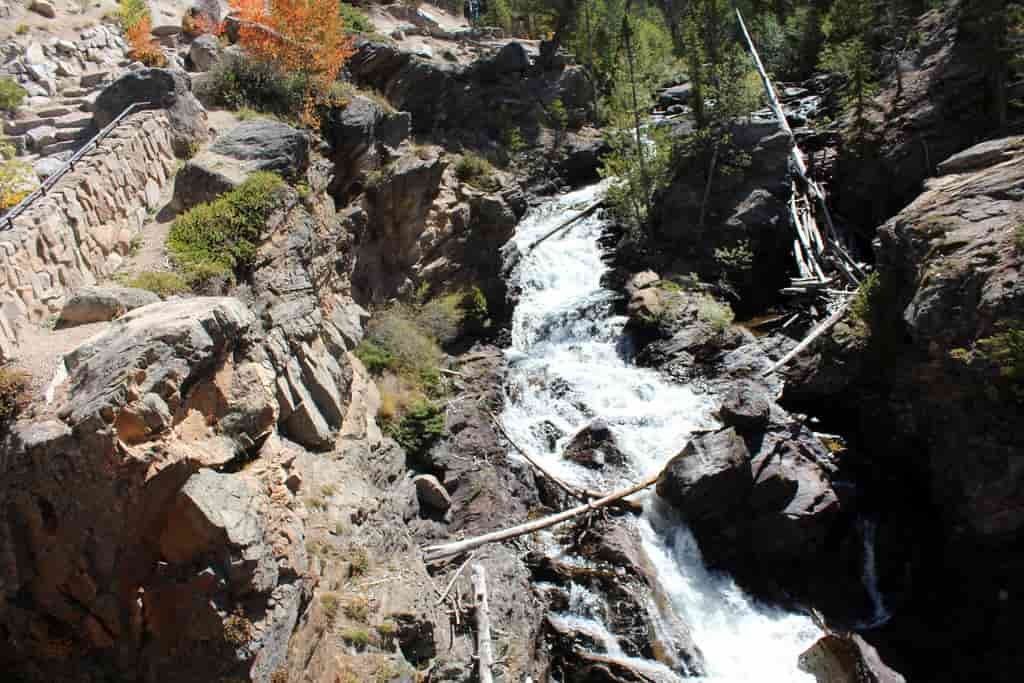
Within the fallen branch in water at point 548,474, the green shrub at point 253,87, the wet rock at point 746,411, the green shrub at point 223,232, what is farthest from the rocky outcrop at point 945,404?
the green shrub at point 253,87

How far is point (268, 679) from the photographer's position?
716 cm

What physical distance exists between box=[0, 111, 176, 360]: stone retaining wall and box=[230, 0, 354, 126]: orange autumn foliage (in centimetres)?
502

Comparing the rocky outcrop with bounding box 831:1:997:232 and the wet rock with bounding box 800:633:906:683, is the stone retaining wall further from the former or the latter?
the rocky outcrop with bounding box 831:1:997:232

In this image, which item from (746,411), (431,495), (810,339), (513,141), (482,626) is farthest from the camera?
(513,141)

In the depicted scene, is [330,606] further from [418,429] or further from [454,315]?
[454,315]

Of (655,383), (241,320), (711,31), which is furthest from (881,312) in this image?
(711,31)

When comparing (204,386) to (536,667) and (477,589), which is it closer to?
(477,589)

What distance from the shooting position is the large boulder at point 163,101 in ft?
47.9

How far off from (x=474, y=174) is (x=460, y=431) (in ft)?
41.1

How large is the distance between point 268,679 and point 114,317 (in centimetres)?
609

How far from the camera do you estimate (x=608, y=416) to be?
17.3 m

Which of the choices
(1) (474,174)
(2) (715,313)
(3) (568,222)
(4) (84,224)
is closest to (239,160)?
(4) (84,224)

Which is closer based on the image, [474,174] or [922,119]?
[922,119]

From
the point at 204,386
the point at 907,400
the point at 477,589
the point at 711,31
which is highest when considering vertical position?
the point at 711,31
